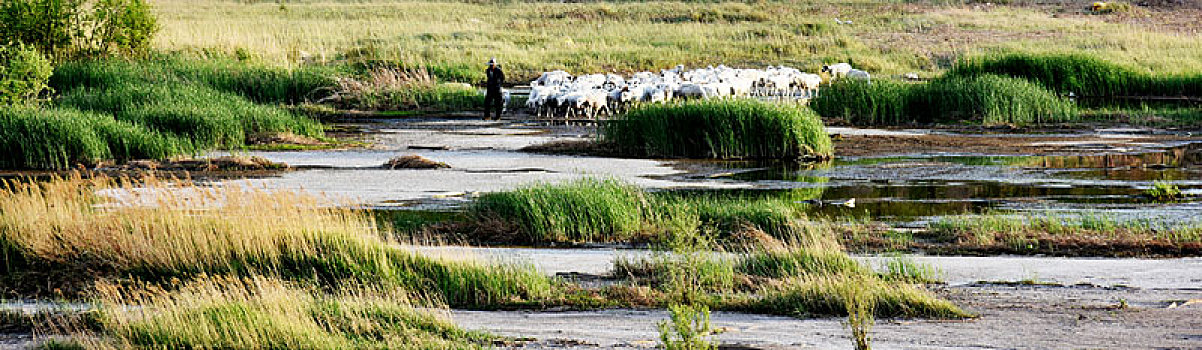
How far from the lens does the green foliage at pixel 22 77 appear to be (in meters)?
24.6

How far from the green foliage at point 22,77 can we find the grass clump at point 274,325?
630 inches

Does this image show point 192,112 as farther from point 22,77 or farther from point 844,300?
point 844,300

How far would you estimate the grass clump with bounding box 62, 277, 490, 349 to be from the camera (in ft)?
28.3

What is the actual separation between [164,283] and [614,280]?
3610 mm

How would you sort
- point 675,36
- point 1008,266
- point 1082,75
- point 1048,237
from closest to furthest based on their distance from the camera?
point 1008,266 → point 1048,237 → point 1082,75 → point 675,36

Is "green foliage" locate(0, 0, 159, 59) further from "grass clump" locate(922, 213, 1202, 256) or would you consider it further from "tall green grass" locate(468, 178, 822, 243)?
"grass clump" locate(922, 213, 1202, 256)

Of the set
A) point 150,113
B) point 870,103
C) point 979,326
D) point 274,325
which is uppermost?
point 274,325

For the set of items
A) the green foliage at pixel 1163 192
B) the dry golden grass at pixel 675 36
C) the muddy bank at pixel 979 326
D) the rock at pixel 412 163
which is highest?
the muddy bank at pixel 979 326

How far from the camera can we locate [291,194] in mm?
14539

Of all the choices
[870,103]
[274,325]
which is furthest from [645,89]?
[274,325]

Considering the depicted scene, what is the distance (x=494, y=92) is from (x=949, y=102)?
31.2 feet

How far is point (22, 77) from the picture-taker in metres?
26.1

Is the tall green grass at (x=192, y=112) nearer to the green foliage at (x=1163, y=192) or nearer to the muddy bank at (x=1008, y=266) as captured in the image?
the muddy bank at (x=1008, y=266)

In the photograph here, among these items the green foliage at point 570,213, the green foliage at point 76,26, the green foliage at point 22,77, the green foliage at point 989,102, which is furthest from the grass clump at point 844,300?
the green foliage at point 76,26
